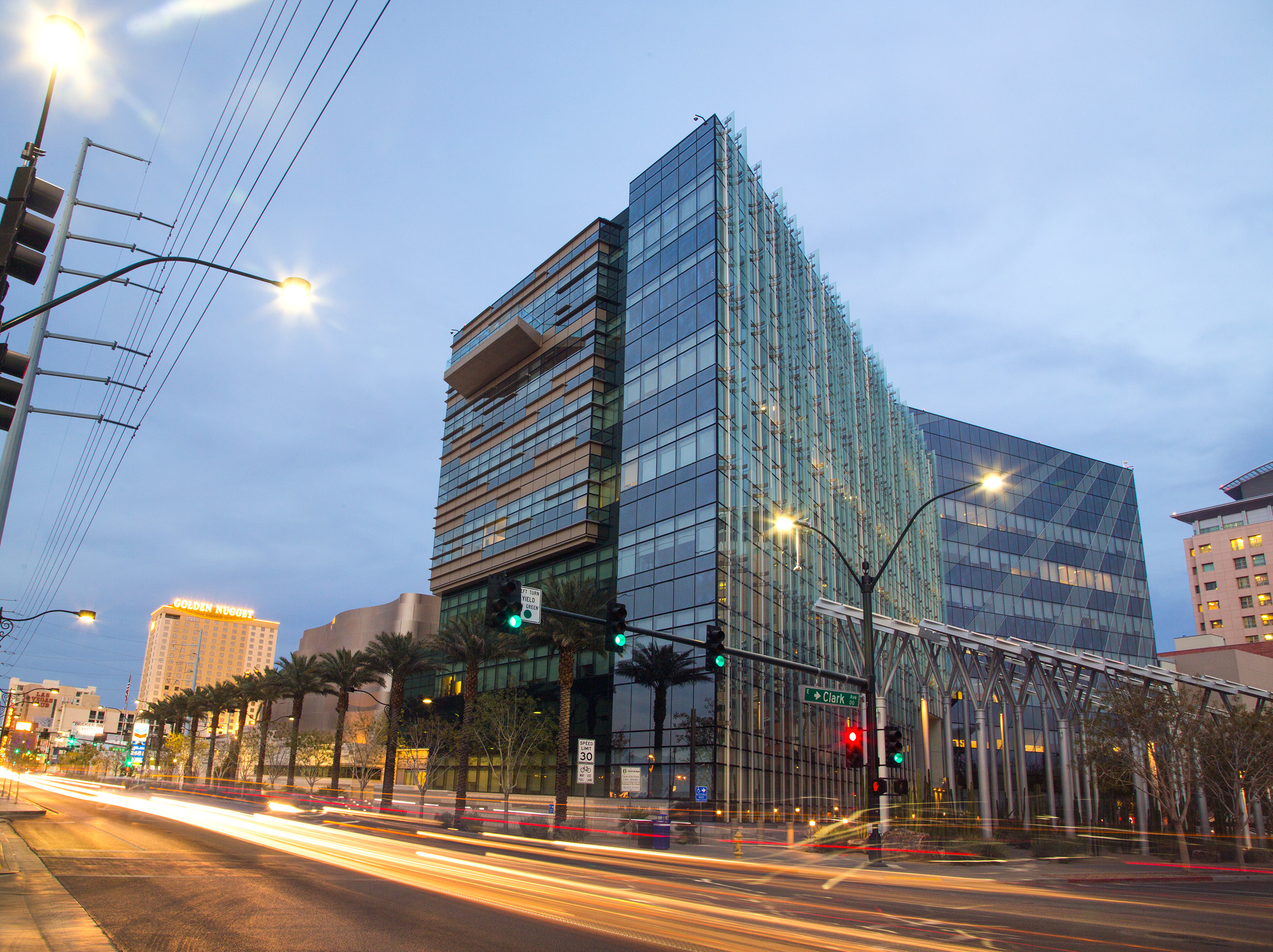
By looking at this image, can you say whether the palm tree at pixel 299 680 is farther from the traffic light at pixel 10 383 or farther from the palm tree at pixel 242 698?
the traffic light at pixel 10 383

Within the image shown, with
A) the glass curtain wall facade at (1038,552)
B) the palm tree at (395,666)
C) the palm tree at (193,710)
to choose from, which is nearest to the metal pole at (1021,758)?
the palm tree at (395,666)

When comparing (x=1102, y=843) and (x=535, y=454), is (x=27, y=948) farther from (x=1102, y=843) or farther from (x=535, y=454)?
(x=535, y=454)

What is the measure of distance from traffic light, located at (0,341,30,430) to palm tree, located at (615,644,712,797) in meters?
36.9

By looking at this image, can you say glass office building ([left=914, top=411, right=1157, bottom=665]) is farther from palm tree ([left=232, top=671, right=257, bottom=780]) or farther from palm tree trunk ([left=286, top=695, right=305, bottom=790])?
palm tree ([left=232, top=671, right=257, bottom=780])

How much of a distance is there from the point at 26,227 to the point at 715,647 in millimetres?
16727

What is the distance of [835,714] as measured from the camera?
5600 cm

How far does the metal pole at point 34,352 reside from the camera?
17.2 meters

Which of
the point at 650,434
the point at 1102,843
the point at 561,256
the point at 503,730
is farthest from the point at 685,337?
the point at 1102,843

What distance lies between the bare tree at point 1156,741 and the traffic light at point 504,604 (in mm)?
31490

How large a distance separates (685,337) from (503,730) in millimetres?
26078

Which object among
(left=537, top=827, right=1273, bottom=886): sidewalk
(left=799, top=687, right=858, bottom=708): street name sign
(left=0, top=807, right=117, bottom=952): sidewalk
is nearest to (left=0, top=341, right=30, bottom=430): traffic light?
(left=0, top=807, right=117, bottom=952): sidewalk

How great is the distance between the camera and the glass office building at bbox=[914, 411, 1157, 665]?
307 ft

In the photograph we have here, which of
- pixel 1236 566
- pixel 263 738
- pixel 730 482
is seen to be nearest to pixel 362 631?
pixel 263 738

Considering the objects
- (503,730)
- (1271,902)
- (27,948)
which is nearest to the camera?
(27,948)
